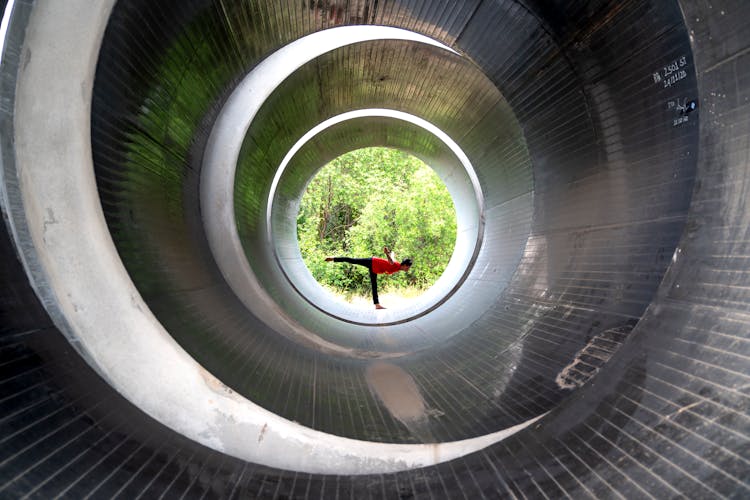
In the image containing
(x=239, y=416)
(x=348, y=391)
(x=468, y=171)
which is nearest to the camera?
(x=239, y=416)

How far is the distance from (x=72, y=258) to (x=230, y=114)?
2.10m

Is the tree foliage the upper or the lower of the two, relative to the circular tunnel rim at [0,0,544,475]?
upper

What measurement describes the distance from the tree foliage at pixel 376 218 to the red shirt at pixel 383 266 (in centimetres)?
616

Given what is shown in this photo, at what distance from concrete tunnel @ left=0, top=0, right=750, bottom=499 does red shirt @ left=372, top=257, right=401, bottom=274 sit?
3729 mm

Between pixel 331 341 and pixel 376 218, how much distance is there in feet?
33.7

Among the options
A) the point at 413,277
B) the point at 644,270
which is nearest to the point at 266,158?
the point at 644,270

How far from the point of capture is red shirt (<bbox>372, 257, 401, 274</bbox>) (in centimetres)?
824

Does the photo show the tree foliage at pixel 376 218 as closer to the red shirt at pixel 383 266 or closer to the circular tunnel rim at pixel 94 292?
the red shirt at pixel 383 266

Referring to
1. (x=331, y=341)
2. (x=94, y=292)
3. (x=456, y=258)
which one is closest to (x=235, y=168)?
(x=94, y=292)

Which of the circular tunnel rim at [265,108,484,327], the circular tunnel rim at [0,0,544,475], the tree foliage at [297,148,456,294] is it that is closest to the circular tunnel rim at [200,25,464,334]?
the circular tunnel rim at [0,0,544,475]

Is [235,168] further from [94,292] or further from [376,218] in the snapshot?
[376,218]

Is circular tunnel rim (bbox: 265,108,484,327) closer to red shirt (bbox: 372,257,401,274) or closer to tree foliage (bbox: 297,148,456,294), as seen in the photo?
red shirt (bbox: 372,257,401,274)

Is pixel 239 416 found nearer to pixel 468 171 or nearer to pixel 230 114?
pixel 230 114

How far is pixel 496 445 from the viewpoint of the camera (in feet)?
7.60
